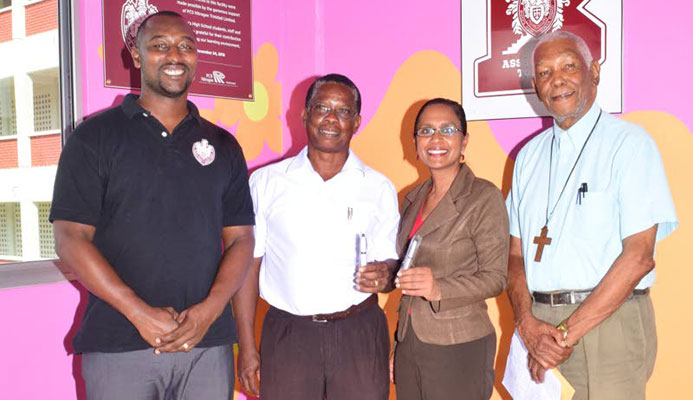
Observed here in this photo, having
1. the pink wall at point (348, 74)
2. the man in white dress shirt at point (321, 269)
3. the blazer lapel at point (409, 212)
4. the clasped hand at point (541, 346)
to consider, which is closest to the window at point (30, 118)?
the pink wall at point (348, 74)

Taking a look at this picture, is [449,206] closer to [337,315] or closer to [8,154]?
[337,315]

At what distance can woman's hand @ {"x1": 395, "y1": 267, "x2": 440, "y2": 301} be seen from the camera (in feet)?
6.25

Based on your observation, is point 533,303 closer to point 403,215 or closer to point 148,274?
point 403,215

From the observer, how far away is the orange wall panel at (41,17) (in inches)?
91.5

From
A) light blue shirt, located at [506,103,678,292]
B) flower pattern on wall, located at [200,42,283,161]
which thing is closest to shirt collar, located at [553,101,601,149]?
light blue shirt, located at [506,103,678,292]

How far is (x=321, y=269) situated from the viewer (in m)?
2.18

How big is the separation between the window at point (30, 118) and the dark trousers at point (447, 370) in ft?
4.89

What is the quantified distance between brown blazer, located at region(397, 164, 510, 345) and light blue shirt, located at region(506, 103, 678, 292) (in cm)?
13

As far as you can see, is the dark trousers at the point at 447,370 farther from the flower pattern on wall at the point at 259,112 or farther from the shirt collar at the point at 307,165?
the flower pattern on wall at the point at 259,112

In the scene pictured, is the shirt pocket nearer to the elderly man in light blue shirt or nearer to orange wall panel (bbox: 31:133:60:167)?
the elderly man in light blue shirt

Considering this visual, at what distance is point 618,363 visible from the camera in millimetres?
1813

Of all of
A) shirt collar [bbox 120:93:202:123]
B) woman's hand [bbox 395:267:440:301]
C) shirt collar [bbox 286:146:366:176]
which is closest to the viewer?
shirt collar [bbox 120:93:202:123]

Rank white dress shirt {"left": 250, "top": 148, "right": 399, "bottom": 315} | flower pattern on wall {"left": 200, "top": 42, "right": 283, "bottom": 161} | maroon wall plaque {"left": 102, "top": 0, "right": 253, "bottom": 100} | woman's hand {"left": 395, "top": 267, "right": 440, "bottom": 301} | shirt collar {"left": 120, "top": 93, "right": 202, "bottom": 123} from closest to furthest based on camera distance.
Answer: shirt collar {"left": 120, "top": 93, "right": 202, "bottom": 123} < woman's hand {"left": 395, "top": 267, "right": 440, "bottom": 301} < white dress shirt {"left": 250, "top": 148, "right": 399, "bottom": 315} < maroon wall plaque {"left": 102, "top": 0, "right": 253, "bottom": 100} < flower pattern on wall {"left": 200, "top": 42, "right": 283, "bottom": 161}

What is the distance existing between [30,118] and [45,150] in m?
0.14
